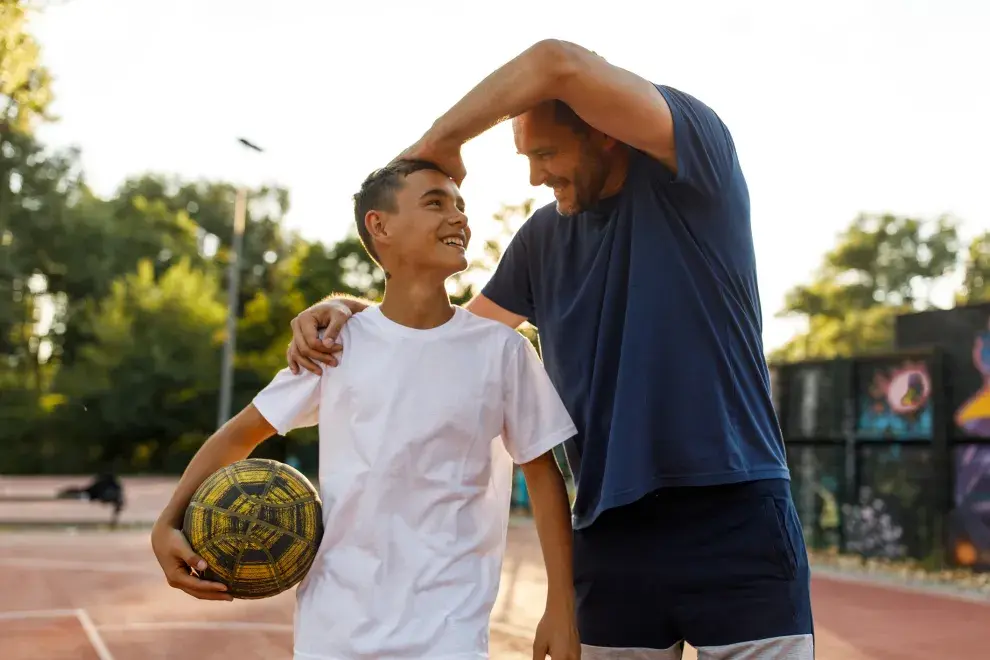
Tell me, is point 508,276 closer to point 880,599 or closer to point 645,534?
point 645,534

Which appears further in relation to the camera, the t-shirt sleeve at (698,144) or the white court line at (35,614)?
the white court line at (35,614)

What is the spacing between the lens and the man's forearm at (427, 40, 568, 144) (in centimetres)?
230

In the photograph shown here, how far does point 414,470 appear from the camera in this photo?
107 inches

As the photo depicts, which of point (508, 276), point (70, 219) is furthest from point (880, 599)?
point (70, 219)

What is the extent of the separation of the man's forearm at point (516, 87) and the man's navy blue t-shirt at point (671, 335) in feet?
1.06

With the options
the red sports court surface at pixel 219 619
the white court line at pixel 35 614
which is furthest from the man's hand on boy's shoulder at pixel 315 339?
the white court line at pixel 35 614

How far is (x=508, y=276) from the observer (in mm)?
3195

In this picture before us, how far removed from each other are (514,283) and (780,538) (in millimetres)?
1036

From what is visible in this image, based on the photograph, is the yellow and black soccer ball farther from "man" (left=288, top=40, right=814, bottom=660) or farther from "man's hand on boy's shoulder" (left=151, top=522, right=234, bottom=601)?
"man" (left=288, top=40, right=814, bottom=660)

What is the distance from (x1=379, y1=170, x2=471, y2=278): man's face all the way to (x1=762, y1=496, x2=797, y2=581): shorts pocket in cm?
96

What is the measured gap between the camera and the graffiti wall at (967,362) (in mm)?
13445

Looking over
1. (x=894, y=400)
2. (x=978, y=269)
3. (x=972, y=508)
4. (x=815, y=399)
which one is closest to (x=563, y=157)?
(x=972, y=508)

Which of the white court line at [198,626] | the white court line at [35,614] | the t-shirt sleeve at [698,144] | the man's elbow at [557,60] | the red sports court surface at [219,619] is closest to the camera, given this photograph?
the man's elbow at [557,60]

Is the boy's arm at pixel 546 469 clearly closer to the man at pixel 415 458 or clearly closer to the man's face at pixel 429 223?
the man at pixel 415 458
